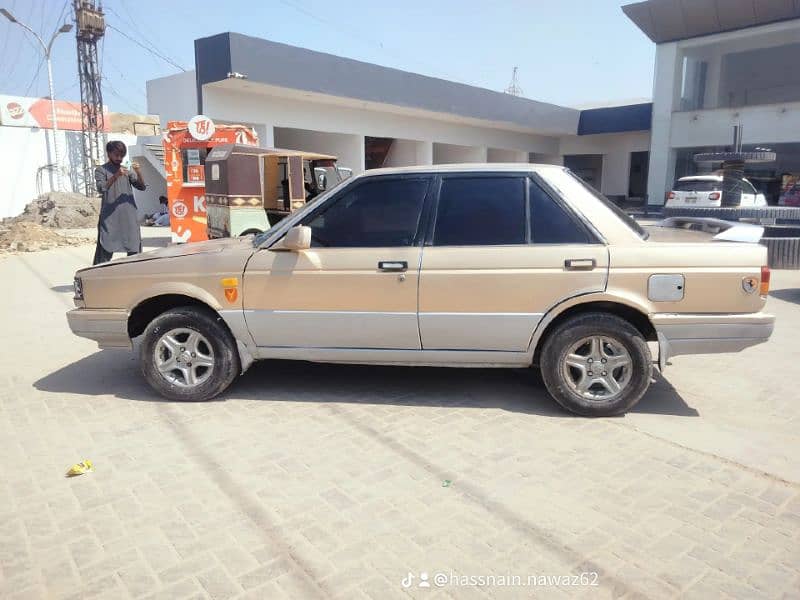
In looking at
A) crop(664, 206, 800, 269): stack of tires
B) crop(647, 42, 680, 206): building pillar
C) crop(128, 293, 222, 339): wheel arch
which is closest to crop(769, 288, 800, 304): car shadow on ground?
crop(664, 206, 800, 269): stack of tires

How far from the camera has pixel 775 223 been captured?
14914 millimetres

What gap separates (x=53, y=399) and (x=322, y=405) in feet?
7.13

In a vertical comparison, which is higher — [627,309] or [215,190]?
[215,190]

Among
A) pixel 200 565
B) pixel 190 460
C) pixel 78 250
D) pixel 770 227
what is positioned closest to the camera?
pixel 200 565

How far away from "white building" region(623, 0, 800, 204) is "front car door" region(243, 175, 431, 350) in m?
27.1

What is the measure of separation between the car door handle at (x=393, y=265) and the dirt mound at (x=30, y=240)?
1455 cm

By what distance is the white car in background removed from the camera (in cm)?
1852

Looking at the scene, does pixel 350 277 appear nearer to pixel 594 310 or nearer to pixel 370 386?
pixel 370 386

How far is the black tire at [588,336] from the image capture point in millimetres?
4219

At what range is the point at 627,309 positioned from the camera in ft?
14.2

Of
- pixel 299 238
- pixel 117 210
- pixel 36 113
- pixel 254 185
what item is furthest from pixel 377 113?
pixel 36 113

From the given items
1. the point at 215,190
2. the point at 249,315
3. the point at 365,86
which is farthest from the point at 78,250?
the point at 249,315

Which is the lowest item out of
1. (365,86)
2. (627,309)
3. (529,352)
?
(529,352)

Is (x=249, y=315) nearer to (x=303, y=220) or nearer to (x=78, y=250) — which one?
(x=303, y=220)
